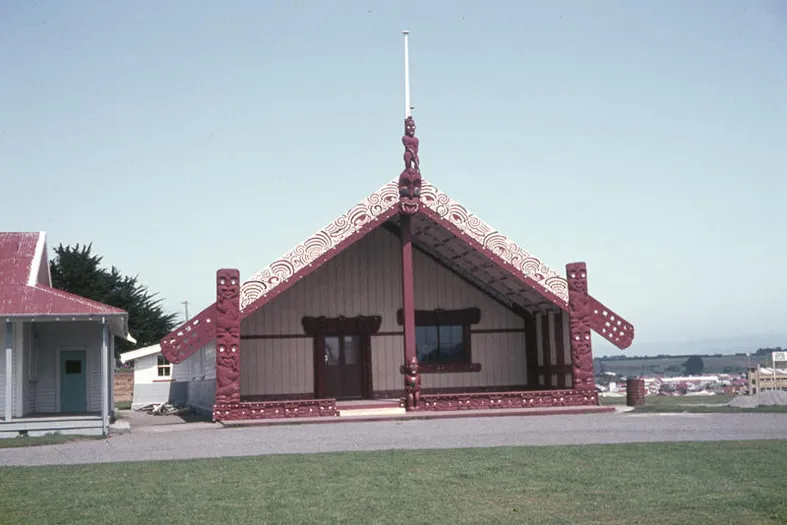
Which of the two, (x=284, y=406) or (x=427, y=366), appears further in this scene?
(x=427, y=366)

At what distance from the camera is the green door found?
2675cm

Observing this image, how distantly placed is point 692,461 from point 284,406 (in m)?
12.6

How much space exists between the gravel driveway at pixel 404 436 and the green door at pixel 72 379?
616 centimetres

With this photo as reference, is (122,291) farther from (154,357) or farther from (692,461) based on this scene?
(692,461)

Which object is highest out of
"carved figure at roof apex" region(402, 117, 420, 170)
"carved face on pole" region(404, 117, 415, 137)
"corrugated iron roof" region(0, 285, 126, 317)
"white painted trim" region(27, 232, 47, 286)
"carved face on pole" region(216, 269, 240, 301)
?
"carved face on pole" region(404, 117, 415, 137)

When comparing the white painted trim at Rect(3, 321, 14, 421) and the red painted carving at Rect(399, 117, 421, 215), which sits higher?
the red painted carving at Rect(399, 117, 421, 215)

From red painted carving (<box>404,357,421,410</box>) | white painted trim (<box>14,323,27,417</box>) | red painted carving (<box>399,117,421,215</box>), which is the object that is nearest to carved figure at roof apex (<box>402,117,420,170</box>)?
red painted carving (<box>399,117,421,215</box>)

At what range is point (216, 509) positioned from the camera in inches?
399

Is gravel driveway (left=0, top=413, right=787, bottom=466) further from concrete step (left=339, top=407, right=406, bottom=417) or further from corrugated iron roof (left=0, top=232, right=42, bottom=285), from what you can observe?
corrugated iron roof (left=0, top=232, right=42, bottom=285)

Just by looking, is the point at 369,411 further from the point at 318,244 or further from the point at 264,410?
the point at 318,244

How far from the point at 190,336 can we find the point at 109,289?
36323 millimetres

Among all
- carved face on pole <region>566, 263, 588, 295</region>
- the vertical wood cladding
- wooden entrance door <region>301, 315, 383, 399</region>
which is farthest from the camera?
wooden entrance door <region>301, 315, 383, 399</region>

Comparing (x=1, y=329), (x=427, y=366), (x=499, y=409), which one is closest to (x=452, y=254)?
(x=427, y=366)

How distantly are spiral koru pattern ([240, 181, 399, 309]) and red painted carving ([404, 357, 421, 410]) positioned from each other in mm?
3637
